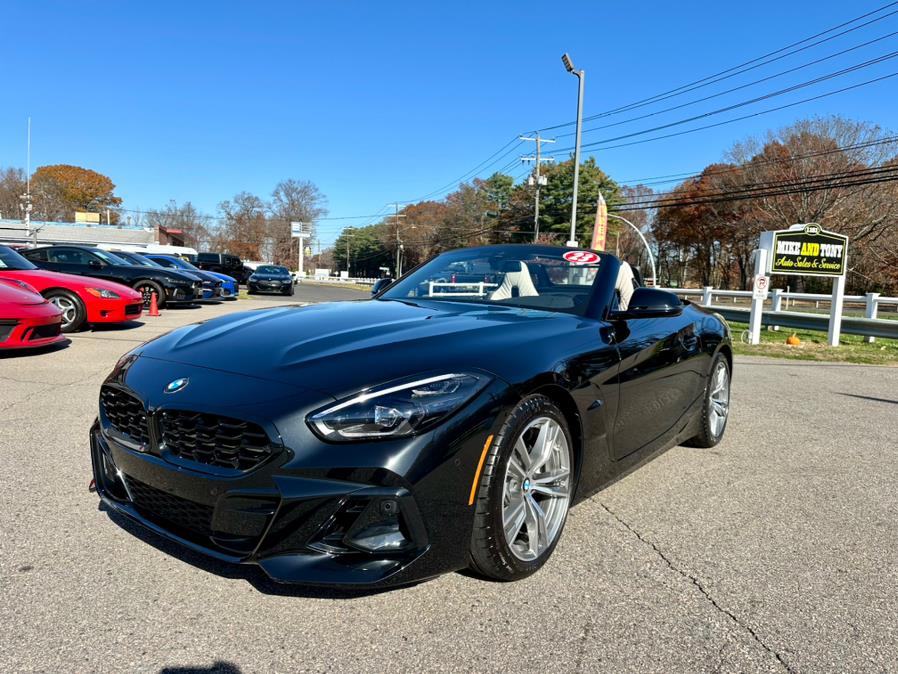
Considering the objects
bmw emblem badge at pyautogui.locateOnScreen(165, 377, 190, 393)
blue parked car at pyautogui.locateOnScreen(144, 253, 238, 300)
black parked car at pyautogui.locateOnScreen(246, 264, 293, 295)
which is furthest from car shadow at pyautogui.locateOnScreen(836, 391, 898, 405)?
black parked car at pyautogui.locateOnScreen(246, 264, 293, 295)

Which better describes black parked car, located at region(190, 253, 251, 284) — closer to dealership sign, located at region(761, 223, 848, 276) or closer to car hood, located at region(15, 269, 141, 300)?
car hood, located at region(15, 269, 141, 300)

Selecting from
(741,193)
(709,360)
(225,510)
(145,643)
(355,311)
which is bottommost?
(145,643)

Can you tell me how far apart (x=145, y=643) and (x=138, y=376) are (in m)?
1.02

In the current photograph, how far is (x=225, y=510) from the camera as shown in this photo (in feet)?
6.87

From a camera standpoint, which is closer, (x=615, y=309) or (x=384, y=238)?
(x=615, y=309)

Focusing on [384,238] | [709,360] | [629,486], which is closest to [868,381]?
[709,360]

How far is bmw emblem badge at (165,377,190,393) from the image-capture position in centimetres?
234

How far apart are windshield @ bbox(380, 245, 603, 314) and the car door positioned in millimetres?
373

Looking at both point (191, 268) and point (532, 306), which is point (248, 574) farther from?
point (191, 268)

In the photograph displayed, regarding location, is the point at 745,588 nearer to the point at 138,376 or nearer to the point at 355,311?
the point at 355,311

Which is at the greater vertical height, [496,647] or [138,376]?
[138,376]

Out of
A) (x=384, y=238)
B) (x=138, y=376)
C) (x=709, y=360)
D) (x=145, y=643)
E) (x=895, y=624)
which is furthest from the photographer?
(x=384, y=238)

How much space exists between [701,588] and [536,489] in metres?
0.78

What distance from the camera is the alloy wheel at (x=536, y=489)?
247 centimetres
